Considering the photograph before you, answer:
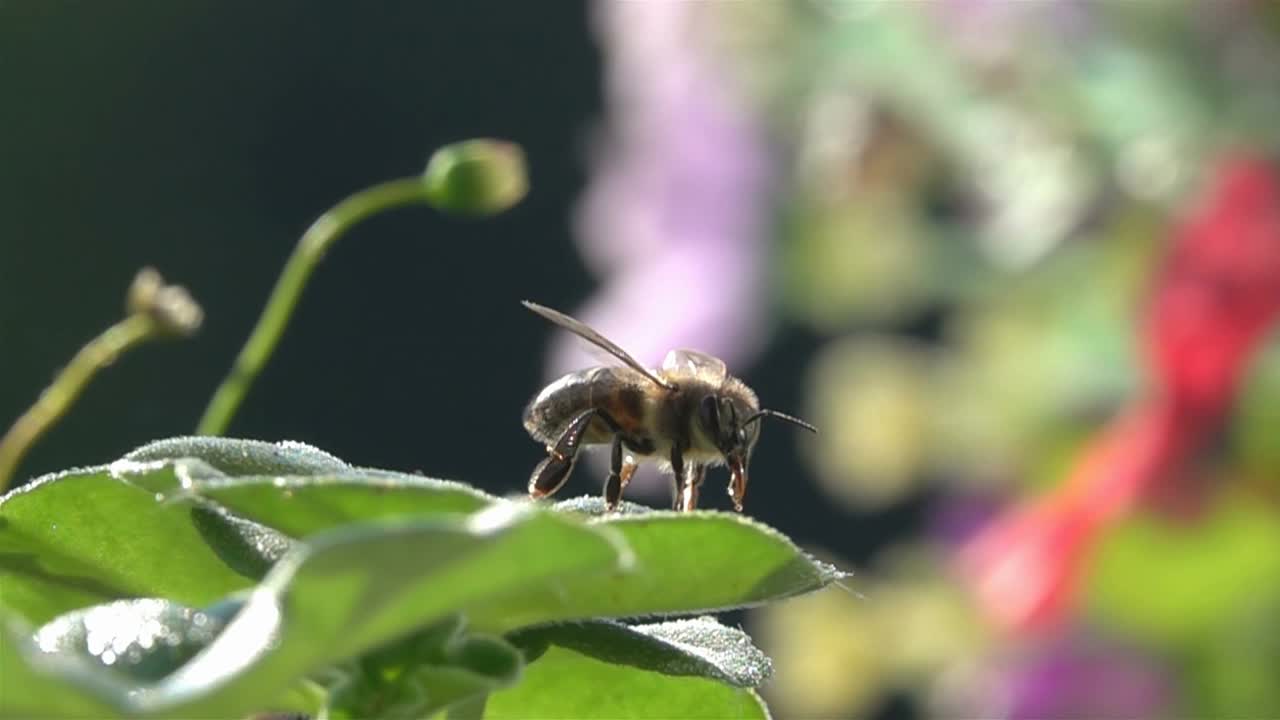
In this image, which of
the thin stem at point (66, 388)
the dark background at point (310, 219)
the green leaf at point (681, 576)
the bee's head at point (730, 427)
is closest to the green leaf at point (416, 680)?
the green leaf at point (681, 576)

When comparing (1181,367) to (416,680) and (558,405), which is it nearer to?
(558,405)

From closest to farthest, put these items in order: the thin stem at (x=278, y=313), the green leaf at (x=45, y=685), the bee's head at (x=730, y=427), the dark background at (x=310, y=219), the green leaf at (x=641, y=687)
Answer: the green leaf at (x=45, y=685) < the green leaf at (x=641, y=687) < the thin stem at (x=278, y=313) < the bee's head at (x=730, y=427) < the dark background at (x=310, y=219)

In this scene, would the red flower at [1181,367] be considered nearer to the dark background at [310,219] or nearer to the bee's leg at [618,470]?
the bee's leg at [618,470]

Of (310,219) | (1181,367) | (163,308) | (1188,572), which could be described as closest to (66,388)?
(163,308)

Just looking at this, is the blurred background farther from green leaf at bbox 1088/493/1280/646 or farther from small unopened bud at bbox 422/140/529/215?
small unopened bud at bbox 422/140/529/215

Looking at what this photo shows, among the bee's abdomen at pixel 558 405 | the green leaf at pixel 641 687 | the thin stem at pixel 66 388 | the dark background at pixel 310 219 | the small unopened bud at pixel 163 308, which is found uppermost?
the dark background at pixel 310 219

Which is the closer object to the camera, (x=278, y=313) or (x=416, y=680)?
(x=416, y=680)

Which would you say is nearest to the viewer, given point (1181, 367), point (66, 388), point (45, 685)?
point (45, 685)

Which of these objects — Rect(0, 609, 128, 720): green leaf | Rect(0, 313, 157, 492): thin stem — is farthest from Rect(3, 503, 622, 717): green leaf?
Rect(0, 313, 157, 492): thin stem
